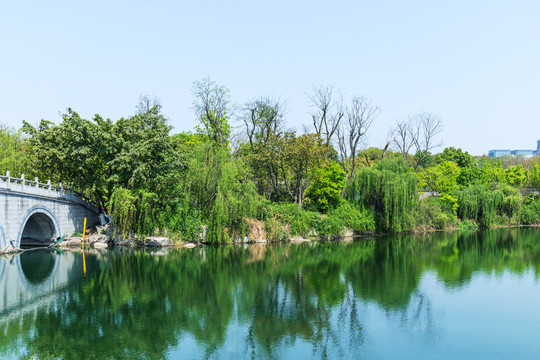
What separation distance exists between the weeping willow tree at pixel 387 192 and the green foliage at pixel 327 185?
1.46 m

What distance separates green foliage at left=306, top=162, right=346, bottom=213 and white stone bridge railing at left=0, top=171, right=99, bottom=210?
59.3 feet

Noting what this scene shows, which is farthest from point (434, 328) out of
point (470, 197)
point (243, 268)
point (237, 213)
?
point (470, 197)

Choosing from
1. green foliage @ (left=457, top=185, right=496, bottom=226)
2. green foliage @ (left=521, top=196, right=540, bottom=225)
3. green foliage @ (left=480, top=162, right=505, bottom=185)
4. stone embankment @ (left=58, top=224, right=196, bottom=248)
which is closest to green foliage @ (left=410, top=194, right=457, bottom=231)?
green foliage @ (left=457, top=185, right=496, bottom=226)

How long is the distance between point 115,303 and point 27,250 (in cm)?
1471

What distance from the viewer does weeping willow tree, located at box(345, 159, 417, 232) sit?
34844 millimetres

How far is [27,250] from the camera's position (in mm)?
25781

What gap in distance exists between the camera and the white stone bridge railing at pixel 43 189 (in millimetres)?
23112

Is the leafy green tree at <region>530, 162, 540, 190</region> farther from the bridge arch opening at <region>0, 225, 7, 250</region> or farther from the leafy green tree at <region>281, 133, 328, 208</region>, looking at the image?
the bridge arch opening at <region>0, 225, 7, 250</region>

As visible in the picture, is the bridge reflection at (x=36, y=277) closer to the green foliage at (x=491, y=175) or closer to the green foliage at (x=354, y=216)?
the green foliage at (x=354, y=216)

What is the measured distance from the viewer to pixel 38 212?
2597 centimetres

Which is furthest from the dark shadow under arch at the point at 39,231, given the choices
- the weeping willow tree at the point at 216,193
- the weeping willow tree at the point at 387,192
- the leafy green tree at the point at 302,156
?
the weeping willow tree at the point at 387,192

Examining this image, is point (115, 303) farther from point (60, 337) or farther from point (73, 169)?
point (73, 169)

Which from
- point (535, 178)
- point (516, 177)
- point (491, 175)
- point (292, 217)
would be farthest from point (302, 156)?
point (535, 178)

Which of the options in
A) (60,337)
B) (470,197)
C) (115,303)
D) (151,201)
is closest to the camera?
(60,337)
